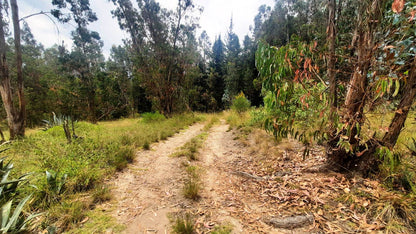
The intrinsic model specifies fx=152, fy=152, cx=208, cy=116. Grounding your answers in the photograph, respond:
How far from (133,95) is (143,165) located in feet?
72.1

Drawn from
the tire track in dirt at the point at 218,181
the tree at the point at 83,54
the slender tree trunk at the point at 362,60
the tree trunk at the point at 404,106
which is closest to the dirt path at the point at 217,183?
the tire track in dirt at the point at 218,181

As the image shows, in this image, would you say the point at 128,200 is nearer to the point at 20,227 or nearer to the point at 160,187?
the point at 160,187

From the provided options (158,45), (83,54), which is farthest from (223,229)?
(83,54)

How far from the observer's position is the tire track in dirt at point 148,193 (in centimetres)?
167

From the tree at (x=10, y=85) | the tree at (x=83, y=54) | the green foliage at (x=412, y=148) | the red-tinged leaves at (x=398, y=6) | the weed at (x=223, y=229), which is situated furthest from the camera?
the tree at (x=83, y=54)

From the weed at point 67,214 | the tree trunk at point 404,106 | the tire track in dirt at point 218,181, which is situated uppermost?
the tree trunk at point 404,106

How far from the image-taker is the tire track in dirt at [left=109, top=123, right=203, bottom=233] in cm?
167

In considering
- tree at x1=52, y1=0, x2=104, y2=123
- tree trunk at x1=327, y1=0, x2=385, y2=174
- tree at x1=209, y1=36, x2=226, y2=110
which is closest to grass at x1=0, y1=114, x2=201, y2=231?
tree trunk at x1=327, y1=0, x2=385, y2=174

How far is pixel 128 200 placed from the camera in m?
2.07

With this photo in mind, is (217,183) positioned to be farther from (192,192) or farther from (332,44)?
(332,44)

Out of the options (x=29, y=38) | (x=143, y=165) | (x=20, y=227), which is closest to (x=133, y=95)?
(x=29, y=38)

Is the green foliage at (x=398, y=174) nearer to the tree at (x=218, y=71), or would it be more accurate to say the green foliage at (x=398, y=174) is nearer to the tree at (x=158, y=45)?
the tree at (x=158, y=45)

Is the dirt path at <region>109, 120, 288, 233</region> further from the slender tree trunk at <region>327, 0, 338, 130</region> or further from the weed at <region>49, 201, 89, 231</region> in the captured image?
the slender tree trunk at <region>327, 0, 338, 130</region>

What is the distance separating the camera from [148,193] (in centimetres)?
224
